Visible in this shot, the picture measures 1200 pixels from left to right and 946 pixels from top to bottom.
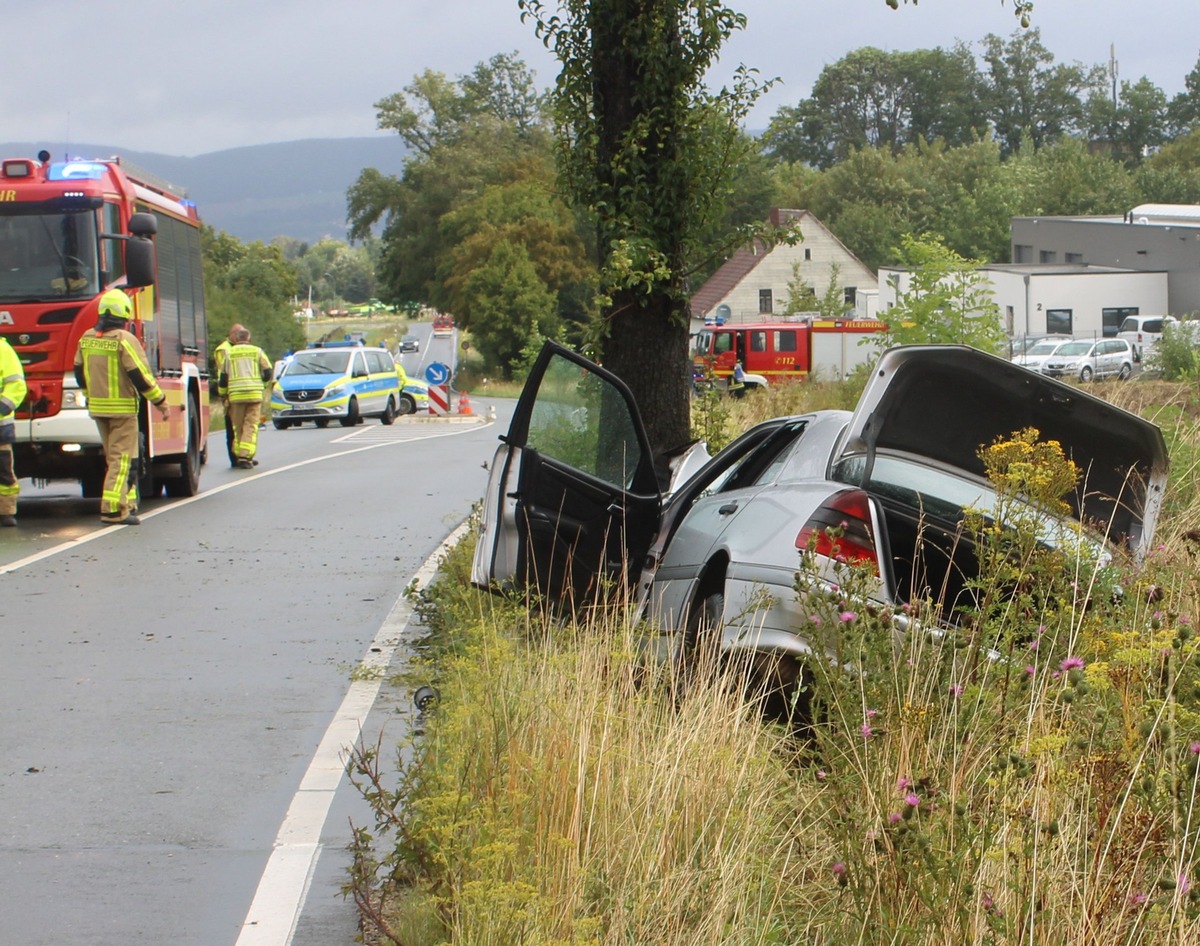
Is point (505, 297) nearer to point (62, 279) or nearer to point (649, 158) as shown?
point (62, 279)

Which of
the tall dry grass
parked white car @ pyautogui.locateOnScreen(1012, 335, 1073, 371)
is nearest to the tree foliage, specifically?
parked white car @ pyautogui.locateOnScreen(1012, 335, 1073, 371)

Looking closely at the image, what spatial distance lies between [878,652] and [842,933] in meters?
1.11

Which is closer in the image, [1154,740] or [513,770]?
[1154,740]

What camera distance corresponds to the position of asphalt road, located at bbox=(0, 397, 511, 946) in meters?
4.94

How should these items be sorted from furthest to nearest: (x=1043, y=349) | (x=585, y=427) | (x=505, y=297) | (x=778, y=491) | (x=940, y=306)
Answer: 1. (x=505, y=297)
2. (x=1043, y=349)
3. (x=940, y=306)
4. (x=585, y=427)
5. (x=778, y=491)

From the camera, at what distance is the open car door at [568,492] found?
289 inches

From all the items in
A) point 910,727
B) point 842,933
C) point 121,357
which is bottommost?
point 842,933

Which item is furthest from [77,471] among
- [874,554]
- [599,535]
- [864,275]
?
[864,275]

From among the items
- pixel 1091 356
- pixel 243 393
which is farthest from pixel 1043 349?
pixel 243 393

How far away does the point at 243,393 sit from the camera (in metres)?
21.9

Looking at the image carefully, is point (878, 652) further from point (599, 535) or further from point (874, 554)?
point (599, 535)

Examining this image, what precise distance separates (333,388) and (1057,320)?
39115 millimetres

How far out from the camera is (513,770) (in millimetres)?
4520

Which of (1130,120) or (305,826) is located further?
(1130,120)
